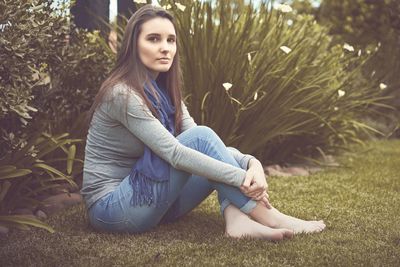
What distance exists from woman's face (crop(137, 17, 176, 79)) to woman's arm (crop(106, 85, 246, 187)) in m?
0.19

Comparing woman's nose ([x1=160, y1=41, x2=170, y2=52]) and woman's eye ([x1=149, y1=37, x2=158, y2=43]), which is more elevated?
woman's eye ([x1=149, y1=37, x2=158, y2=43])

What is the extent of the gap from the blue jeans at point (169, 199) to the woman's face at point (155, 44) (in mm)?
343

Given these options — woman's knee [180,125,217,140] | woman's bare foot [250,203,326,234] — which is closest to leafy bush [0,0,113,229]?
woman's knee [180,125,217,140]

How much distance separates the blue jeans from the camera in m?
2.95

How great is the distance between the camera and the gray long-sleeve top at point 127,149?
285 centimetres

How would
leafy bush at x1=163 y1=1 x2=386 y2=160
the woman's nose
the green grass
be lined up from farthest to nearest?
leafy bush at x1=163 y1=1 x2=386 y2=160, the woman's nose, the green grass

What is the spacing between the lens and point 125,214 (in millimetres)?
3004

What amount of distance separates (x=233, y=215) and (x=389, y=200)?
4.46ft

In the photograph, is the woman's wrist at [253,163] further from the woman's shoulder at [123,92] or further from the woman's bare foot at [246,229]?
the woman's shoulder at [123,92]

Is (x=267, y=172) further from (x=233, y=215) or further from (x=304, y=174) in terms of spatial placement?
(x=233, y=215)

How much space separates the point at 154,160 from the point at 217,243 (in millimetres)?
446

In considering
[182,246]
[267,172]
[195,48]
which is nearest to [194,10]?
[195,48]

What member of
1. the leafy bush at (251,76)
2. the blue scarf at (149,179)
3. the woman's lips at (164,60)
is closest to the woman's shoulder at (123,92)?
the blue scarf at (149,179)

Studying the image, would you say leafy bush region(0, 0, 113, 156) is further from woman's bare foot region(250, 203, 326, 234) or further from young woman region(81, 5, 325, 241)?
woman's bare foot region(250, 203, 326, 234)
